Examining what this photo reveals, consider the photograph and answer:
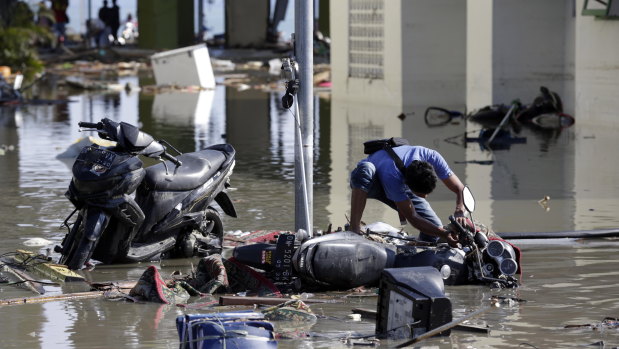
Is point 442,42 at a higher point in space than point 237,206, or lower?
higher

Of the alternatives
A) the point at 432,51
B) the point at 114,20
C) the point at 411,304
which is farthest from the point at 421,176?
the point at 114,20

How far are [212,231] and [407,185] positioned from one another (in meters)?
1.87

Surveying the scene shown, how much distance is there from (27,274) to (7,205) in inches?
143

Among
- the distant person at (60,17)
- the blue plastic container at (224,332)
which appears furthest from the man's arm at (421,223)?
A: the distant person at (60,17)

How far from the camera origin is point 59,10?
48719mm

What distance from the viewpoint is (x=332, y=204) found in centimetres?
1232

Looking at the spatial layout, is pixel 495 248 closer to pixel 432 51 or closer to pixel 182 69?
pixel 432 51

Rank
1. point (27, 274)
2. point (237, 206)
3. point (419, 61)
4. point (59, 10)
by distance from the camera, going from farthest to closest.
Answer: point (59, 10) < point (419, 61) < point (237, 206) < point (27, 274)

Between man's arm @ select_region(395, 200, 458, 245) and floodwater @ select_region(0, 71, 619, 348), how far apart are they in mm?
406

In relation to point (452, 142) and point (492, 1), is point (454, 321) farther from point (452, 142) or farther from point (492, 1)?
point (492, 1)

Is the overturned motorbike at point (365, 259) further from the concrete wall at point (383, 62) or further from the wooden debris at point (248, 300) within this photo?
the concrete wall at point (383, 62)

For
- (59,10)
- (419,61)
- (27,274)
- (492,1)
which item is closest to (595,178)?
(27,274)

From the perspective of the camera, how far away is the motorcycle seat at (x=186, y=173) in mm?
9305

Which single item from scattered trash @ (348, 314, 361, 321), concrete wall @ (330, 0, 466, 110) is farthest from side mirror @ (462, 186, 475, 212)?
concrete wall @ (330, 0, 466, 110)
